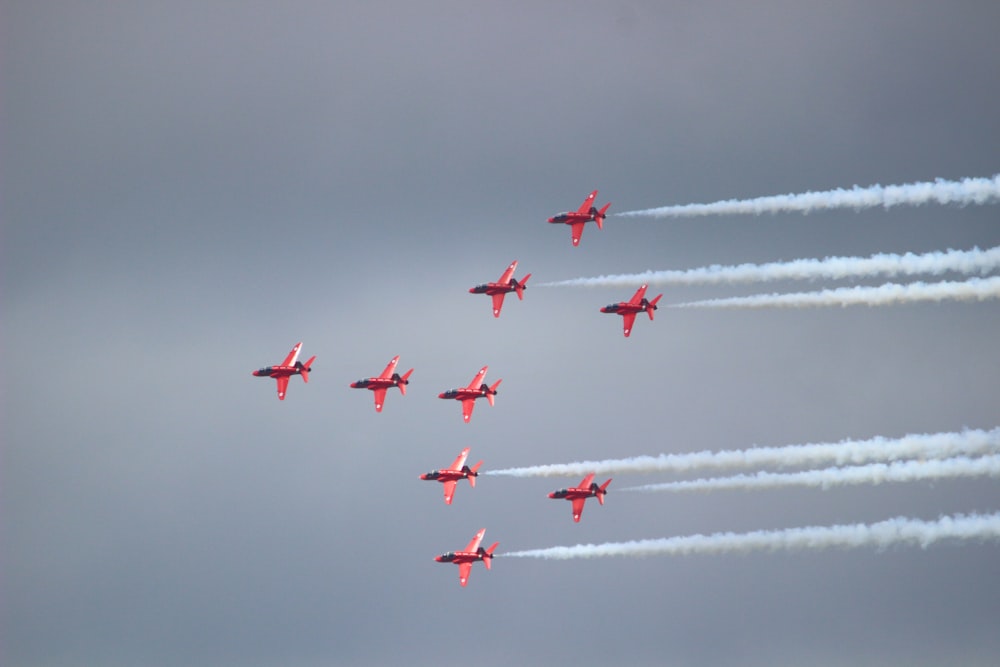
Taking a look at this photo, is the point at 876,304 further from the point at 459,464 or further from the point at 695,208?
the point at 459,464

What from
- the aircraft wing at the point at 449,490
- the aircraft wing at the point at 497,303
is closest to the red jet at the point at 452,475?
the aircraft wing at the point at 449,490

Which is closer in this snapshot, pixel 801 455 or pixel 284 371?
pixel 801 455

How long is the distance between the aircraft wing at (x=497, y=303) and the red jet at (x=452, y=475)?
7076 mm

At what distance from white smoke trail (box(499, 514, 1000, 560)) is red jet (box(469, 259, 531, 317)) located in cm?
1248

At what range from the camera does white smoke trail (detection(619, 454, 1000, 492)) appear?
258 feet

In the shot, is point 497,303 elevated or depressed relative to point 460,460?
elevated

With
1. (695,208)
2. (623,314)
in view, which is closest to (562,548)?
(623,314)

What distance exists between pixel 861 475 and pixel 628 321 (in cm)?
1870

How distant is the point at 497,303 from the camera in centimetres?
10256

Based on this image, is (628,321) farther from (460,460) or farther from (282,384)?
(282,384)

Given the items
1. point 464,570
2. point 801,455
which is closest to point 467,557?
point 464,570

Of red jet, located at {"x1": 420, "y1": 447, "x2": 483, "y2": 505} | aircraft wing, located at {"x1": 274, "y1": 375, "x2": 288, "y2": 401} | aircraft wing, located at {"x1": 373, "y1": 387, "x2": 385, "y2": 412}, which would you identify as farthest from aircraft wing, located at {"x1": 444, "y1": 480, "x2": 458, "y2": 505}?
aircraft wing, located at {"x1": 274, "y1": 375, "x2": 288, "y2": 401}

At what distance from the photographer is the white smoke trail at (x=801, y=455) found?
260ft

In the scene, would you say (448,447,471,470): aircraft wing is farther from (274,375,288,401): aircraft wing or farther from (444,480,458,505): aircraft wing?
(274,375,288,401): aircraft wing
